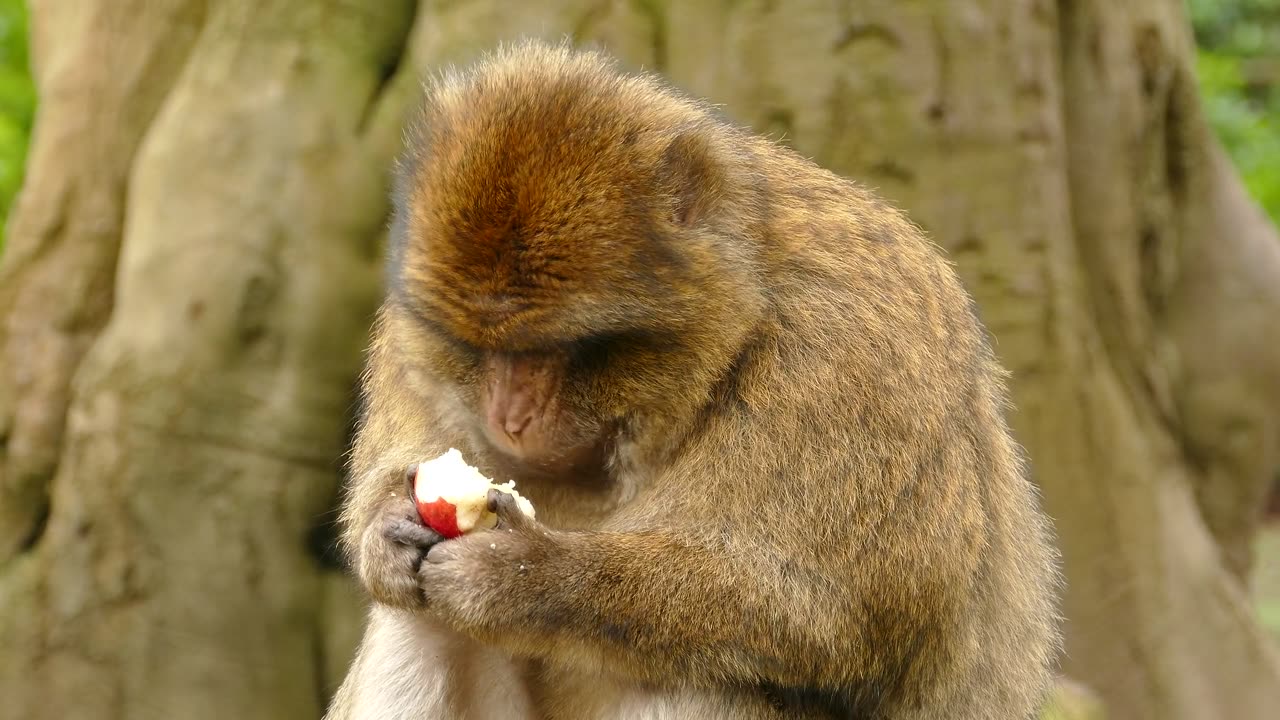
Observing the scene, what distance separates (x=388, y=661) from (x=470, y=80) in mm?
1353

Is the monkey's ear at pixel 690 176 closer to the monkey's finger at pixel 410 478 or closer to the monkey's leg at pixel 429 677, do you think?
the monkey's finger at pixel 410 478

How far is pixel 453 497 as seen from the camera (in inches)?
122

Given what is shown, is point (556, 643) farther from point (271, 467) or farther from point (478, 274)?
point (271, 467)

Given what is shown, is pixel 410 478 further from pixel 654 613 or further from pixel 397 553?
pixel 654 613

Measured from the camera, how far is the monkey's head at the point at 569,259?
2.89 metres

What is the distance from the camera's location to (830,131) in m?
5.39

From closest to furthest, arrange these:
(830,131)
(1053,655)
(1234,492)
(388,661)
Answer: (388,661), (1053,655), (830,131), (1234,492)

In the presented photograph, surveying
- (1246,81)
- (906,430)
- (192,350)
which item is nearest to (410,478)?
(906,430)

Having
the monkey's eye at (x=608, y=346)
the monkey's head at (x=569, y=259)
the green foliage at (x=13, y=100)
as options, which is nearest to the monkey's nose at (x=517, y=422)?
the monkey's head at (x=569, y=259)

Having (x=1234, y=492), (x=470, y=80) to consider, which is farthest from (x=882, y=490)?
(x=1234, y=492)

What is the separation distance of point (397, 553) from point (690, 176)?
0.97 metres

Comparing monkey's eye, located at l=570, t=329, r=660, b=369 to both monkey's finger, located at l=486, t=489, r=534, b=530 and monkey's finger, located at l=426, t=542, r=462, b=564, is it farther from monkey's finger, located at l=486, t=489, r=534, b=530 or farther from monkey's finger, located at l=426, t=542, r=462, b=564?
monkey's finger, located at l=426, t=542, r=462, b=564

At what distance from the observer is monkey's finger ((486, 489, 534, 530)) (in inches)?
121

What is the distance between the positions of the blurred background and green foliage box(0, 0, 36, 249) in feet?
2.87
